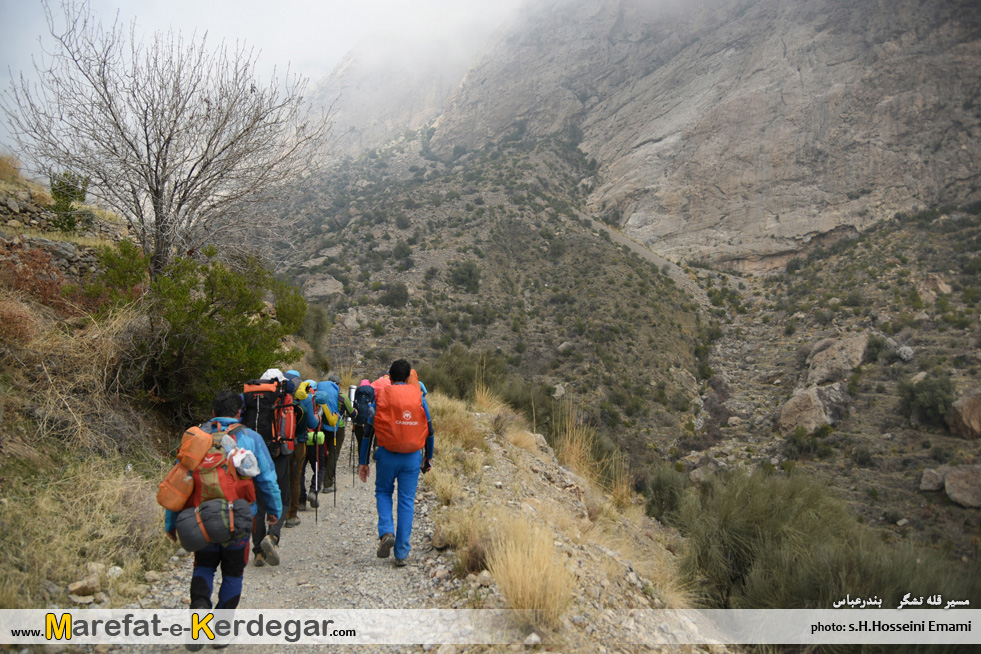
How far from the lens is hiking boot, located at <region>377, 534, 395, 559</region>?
459 centimetres

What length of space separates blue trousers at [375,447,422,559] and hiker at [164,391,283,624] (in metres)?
1.12

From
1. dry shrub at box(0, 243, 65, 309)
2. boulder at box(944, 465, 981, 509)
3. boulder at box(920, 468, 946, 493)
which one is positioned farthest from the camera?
boulder at box(920, 468, 946, 493)

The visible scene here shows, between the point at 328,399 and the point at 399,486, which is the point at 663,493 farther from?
the point at 399,486

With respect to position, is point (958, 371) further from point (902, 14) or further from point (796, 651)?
point (902, 14)

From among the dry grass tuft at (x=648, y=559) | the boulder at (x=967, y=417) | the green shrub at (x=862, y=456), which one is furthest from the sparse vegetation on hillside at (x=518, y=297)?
the boulder at (x=967, y=417)

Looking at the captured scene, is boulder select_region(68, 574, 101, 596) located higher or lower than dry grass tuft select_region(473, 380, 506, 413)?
higher

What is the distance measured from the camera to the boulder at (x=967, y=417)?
18.7 m

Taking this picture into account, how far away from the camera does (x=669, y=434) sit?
2512 centimetres

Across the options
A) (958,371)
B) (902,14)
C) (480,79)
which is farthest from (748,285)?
(480,79)

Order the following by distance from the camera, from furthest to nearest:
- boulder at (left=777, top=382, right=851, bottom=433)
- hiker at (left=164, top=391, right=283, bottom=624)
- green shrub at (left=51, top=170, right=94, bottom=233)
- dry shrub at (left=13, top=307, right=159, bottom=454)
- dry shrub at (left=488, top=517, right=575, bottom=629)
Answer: boulder at (left=777, top=382, right=851, bottom=433) < green shrub at (left=51, top=170, right=94, bottom=233) < dry shrub at (left=13, top=307, right=159, bottom=454) < dry shrub at (left=488, top=517, right=575, bottom=629) < hiker at (left=164, top=391, right=283, bottom=624)

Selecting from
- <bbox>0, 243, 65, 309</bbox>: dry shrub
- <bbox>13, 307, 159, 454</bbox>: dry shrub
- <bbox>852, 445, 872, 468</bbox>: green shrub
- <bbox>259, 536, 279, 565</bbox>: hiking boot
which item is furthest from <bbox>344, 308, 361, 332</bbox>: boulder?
<bbox>259, 536, 279, 565</bbox>: hiking boot

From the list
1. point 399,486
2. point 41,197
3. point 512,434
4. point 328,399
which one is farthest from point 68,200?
point 512,434

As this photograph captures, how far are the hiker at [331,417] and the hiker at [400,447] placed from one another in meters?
2.16

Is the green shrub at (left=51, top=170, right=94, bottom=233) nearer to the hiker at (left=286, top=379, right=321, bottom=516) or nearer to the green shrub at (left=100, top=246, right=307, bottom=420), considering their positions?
the green shrub at (left=100, top=246, right=307, bottom=420)
